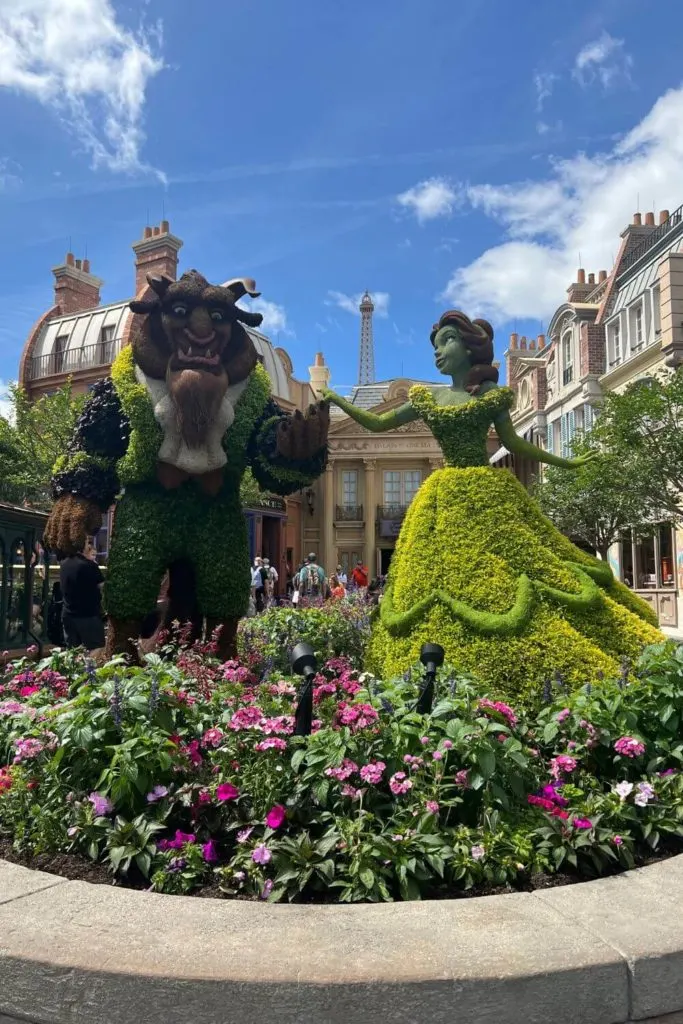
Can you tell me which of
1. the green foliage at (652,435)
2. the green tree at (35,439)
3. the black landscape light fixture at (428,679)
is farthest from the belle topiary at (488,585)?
the green tree at (35,439)

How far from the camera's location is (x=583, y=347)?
22859mm

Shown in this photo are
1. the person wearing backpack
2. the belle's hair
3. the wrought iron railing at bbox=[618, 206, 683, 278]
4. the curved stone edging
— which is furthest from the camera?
Answer: the wrought iron railing at bbox=[618, 206, 683, 278]

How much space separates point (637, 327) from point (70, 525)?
19.4m

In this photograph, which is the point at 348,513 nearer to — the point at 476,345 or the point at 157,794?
the point at 476,345

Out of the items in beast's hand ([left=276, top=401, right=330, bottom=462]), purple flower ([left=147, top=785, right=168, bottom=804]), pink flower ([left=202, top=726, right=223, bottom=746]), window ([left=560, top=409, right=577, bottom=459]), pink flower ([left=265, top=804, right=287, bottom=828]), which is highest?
window ([left=560, top=409, right=577, bottom=459])

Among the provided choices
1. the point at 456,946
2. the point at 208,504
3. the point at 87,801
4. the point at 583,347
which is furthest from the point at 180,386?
the point at 583,347

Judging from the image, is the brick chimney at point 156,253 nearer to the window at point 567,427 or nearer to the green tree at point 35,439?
the green tree at point 35,439

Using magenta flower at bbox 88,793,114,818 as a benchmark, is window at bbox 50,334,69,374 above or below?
above

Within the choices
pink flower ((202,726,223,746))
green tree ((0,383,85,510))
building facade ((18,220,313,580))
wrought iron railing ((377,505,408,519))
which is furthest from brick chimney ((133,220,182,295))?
pink flower ((202,726,223,746))

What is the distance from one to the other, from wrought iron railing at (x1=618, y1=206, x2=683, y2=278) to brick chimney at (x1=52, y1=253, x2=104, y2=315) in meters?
19.4

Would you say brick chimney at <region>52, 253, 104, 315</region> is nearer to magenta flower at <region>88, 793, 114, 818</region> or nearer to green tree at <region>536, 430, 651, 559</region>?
green tree at <region>536, 430, 651, 559</region>

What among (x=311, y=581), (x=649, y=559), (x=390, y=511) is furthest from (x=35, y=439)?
(x=649, y=559)

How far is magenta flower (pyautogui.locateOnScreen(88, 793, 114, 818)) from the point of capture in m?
Result: 2.54

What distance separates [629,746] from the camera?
290 centimetres
